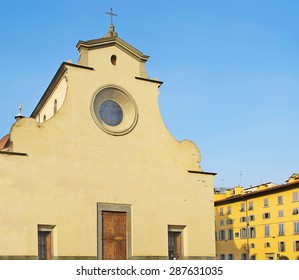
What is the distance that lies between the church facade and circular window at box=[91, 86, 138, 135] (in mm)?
47

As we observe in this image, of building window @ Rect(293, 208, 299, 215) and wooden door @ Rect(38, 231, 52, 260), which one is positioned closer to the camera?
wooden door @ Rect(38, 231, 52, 260)

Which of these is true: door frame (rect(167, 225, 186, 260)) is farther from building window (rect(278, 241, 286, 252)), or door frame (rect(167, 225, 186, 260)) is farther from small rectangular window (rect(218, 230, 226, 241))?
small rectangular window (rect(218, 230, 226, 241))

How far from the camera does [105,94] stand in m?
24.1

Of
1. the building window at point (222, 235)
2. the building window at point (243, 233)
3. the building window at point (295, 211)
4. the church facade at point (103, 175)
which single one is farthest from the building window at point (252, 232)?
the church facade at point (103, 175)

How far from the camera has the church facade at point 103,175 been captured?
69.4 ft

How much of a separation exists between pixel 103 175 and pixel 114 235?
104 inches

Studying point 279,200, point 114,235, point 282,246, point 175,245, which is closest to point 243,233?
point 282,246

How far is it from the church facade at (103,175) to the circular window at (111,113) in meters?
0.05

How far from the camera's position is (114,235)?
22906 mm

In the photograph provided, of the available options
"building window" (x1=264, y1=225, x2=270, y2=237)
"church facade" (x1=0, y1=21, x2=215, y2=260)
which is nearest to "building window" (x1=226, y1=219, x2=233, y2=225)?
"building window" (x1=264, y1=225, x2=270, y2=237)

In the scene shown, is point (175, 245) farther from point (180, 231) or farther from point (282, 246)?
point (282, 246)

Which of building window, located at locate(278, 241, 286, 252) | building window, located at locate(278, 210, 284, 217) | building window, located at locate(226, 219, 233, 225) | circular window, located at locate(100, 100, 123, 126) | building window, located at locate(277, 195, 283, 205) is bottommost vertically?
building window, located at locate(278, 241, 286, 252)

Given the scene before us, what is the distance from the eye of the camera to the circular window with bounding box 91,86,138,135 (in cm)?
2361

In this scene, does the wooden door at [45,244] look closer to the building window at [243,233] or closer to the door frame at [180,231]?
the door frame at [180,231]
